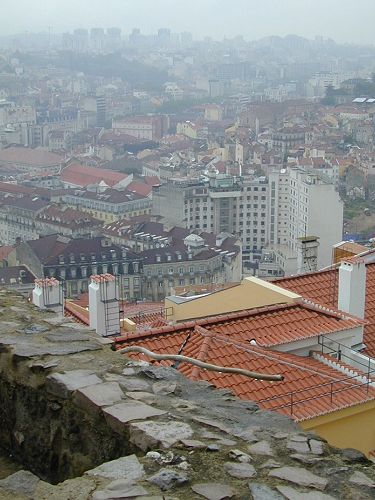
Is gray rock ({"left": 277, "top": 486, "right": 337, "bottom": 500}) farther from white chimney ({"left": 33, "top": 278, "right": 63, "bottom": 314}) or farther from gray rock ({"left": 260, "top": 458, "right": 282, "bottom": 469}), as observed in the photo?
white chimney ({"left": 33, "top": 278, "right": 63, "bottom": 314})

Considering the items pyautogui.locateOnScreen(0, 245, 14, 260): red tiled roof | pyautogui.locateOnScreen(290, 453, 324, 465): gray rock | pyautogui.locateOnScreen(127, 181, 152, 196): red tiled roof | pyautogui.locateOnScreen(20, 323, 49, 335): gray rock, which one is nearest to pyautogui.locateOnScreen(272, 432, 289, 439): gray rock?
pyautogui.locateOnScreen(290, 453, 324, 465): gray rock

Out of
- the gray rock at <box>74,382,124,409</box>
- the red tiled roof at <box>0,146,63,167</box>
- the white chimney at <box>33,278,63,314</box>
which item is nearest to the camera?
the gray rock at <box>74,382,124,409</box>

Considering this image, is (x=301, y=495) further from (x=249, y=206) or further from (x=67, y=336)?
(x=249, y=206)

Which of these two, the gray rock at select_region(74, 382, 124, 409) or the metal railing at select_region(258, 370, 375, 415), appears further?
the metal railing at select_region(258, 370, 375, 415)

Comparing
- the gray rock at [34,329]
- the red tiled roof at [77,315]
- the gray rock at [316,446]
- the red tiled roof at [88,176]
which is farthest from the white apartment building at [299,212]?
the gray rock at [316,446]

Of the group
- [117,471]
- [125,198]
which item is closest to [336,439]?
[117,471]

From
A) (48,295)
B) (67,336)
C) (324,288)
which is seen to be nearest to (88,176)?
(324,288)

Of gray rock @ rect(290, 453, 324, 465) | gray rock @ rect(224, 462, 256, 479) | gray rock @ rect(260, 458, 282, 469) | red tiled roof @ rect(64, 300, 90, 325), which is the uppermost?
gray rock @ rect(224, 462, 256, 479)
